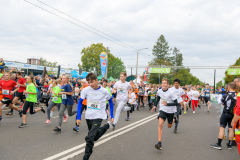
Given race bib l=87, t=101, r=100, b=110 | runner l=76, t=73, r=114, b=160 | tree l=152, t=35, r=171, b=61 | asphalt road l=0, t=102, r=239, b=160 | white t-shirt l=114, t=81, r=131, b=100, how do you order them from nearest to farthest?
runner l=76, t=73, r=114, b=160
race bib l=87, t=101, r=100, b=110
asphalt road l=0, t=102, r=239, b=160
white t-shirt l=114, t=81, r=131, b=100
tree l=152, t=35, r=171, b=61

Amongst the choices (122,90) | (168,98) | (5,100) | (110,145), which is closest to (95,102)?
(110,145)

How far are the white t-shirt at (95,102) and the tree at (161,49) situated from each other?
6963 cm

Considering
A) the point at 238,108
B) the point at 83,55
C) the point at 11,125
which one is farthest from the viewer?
the point at 83,55

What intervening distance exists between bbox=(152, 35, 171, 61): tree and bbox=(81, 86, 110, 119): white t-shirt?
228 ft

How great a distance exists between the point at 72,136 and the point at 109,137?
1.07 metres

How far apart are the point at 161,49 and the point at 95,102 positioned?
232 ft

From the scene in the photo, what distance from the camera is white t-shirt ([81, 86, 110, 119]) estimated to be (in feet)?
13.5

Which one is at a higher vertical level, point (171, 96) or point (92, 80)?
point (92, 80)

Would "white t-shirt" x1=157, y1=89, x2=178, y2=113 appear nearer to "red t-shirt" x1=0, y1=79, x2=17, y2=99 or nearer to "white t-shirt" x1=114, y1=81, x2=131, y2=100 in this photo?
"white t-shirt" x1=114, y1=81, x2=131, y2=100

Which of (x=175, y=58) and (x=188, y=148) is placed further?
(x=175, y=58)

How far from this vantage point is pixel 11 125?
24.0ft

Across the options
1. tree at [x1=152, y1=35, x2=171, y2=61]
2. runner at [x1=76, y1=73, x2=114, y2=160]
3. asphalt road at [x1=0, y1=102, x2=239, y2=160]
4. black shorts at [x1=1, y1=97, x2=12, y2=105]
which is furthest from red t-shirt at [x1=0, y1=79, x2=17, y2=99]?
tree at [x1=152, y1=35, x2=171, y2=61]

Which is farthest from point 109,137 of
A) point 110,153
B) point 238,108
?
point 238,108

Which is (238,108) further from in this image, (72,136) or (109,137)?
(72,136)
